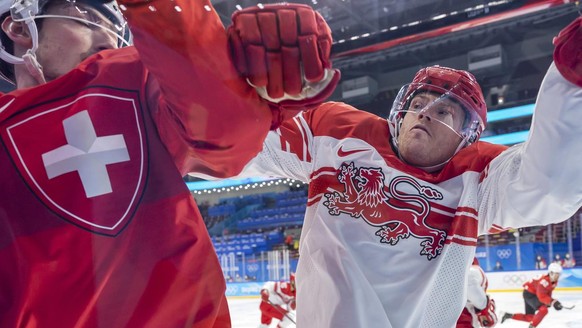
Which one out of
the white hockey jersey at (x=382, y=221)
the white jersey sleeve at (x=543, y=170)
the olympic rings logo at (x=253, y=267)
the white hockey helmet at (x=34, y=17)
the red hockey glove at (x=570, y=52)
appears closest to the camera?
the white hockey helmet at (x=34, y=17)

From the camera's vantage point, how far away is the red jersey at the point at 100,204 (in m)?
0.63

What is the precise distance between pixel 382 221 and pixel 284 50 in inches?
42.4

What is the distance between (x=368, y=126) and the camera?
1677 millimetres

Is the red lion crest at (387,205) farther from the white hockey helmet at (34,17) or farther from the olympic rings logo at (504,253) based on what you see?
the olympic rings logo at (504,253)

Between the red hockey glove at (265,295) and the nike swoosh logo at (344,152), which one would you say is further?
the red hockey glove at (265,295)

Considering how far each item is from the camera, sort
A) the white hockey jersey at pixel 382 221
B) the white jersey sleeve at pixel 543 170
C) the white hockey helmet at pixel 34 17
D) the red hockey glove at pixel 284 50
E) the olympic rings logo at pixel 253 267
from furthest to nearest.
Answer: the olympic rings logo at pixel 253 267
the white hockey jersey at pixel 382 221
the white jersey sleeve at pixel 543 170
the white hockey helmet at pixel 34 17
the red hockey glove at pixel 284 50

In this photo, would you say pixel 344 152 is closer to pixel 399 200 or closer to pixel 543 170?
pixel 399 200

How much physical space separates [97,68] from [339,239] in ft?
3.27

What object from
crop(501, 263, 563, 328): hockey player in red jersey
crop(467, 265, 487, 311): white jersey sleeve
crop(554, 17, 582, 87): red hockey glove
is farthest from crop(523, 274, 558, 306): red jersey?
crop(554, 17, 582, 87): red hockey glove

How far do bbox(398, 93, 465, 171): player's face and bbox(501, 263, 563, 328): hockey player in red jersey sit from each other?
143 inches

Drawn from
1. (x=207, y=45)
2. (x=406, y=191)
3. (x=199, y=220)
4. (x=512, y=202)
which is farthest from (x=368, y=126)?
(x=207, y=45)

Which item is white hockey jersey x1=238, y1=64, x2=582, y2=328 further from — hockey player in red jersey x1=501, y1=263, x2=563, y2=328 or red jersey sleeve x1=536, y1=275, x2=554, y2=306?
red jersey sleeve x1=536, y1=275, x2=554, y2=306

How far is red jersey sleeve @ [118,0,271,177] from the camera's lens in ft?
1.80

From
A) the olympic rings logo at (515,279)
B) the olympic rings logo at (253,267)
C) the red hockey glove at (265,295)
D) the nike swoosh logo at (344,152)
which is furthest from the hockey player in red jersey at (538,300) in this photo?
the olympic rings logo at (253,267)
